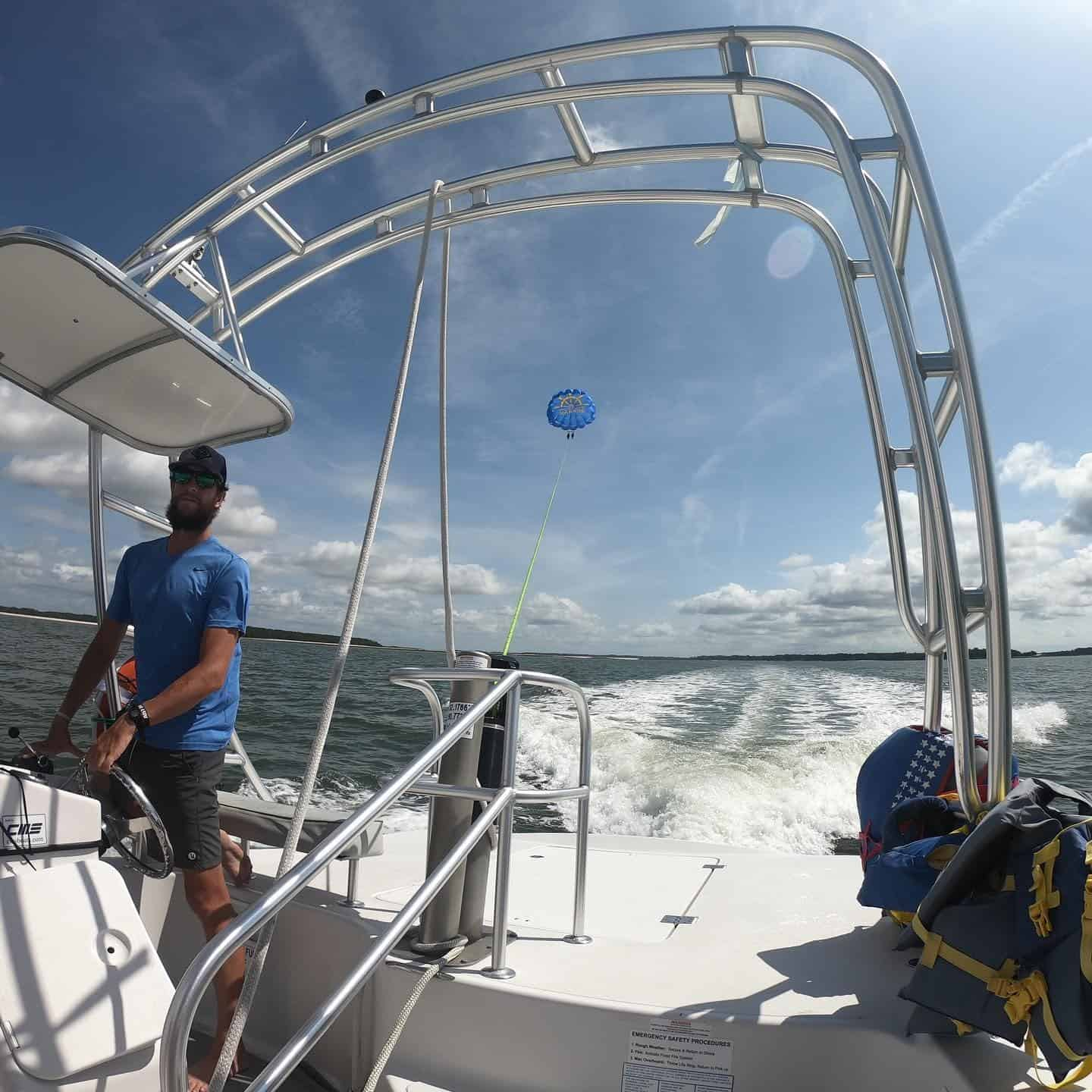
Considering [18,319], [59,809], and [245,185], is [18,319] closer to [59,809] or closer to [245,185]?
[245,185]

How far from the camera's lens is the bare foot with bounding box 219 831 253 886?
7.16ft

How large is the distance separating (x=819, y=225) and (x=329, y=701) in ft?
6.76

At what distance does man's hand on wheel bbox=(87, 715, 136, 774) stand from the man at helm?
0.10 ft

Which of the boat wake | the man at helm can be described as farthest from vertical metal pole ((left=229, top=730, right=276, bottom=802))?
the boat wake

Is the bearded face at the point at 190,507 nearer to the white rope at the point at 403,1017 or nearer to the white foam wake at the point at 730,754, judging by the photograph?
the white rope at the point at 403,1017

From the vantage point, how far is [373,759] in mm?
8727

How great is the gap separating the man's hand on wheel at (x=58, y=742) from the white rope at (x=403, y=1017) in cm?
97

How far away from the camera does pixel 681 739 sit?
9.84 m

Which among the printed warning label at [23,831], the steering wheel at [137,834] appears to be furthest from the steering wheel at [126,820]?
the printed warning label at [23,831]

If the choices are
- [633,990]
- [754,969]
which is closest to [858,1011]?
[754,969]

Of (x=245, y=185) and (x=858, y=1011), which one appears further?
(x=245, y=185)

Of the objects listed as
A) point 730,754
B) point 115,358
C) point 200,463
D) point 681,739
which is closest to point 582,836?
point 200,463

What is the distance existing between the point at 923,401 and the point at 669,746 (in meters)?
7.73

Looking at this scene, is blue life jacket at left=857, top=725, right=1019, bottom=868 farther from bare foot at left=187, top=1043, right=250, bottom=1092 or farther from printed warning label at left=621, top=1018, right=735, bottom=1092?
bare foot at left=187, top=1043, right=250, bottom=1092
